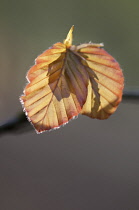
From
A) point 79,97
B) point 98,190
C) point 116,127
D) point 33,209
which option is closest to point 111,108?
point 79,97

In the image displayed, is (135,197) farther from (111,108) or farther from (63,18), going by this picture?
(111,108)

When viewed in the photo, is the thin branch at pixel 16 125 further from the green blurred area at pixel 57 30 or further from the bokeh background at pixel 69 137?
the green blurred area at pixel 57 30

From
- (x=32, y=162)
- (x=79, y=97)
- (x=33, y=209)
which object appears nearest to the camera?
(x=79, y=97)

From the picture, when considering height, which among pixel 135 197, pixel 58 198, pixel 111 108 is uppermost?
pixel 111 108

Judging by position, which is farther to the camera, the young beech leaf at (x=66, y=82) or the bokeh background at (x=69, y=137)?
the bokeh background at (x=69, y=137)

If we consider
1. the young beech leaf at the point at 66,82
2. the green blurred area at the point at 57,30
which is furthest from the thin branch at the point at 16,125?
the green blurred area at the point at 57,30

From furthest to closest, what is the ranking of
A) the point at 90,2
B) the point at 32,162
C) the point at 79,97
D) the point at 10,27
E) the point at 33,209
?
the point at 90,2 → the point at 10,27 → the point at 32,162 → the point at 33,209 → the point at 79,97
